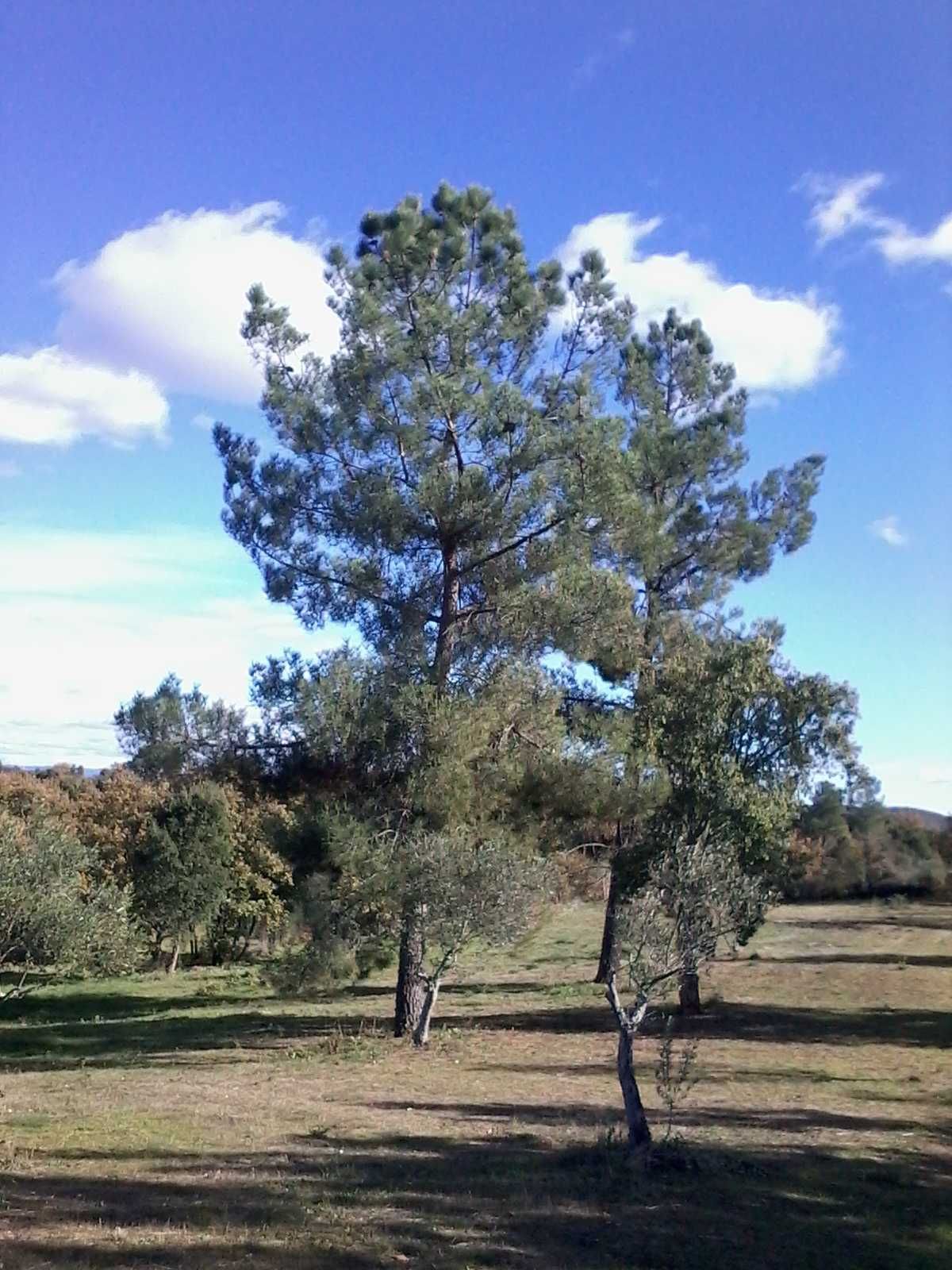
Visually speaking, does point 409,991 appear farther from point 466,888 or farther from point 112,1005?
point 112,1005

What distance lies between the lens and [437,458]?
18.9 metres

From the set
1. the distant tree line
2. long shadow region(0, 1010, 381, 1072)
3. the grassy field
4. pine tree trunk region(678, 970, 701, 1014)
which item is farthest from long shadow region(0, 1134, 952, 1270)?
the distant tree line

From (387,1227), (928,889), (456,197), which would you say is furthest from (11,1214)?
(928,889)

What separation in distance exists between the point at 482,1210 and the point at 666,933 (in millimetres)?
2496

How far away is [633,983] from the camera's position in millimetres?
9422

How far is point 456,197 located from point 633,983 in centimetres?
1419

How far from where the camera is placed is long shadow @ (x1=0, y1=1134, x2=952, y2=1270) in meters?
7.16

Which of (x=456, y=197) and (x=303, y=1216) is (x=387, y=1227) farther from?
(x=456, y=197)

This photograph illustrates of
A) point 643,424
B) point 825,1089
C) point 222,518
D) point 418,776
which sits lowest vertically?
point 825,1089

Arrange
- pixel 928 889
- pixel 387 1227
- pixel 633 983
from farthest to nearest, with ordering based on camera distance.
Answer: pixel 928 889 → pixel 633 983 → pixel 387 1227

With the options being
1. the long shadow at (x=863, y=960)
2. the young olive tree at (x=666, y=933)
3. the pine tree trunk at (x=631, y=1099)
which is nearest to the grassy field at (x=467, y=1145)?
the pine tree trunk at (x=631, y=1099)

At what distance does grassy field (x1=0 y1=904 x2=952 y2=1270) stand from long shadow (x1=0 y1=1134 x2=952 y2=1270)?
27mm

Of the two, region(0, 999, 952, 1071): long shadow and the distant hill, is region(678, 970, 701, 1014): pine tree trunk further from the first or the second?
the distant hill

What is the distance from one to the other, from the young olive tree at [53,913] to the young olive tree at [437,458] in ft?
15.5
